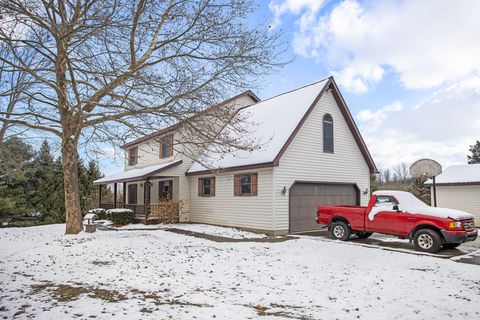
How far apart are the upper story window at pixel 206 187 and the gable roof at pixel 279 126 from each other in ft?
2.24

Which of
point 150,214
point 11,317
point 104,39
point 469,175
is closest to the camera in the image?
point 11,317

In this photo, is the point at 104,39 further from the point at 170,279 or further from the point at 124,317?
the point at 124,317

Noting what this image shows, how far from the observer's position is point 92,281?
23.9 ft

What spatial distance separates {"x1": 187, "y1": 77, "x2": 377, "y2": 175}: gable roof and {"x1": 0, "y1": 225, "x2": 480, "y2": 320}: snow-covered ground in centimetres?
498

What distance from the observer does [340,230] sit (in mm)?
13953

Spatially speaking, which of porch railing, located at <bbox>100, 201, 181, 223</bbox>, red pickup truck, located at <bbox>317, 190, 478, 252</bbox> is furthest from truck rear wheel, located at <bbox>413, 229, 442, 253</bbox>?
porch railing, located at <bbox>100, 201, 181, 223</bbox>

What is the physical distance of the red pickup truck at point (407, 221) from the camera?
11.0m

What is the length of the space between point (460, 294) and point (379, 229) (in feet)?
19.3

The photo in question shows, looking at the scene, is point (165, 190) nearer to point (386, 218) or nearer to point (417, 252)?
point (386, 218)

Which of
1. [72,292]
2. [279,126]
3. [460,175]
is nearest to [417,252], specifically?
[279,126]

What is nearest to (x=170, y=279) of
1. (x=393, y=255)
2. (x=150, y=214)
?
(x=393, y=255)

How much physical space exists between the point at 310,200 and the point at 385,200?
15.6ft

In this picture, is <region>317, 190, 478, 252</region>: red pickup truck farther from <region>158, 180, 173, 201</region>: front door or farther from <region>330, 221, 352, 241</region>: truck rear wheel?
<region>158, 180, 173, 201</region>: front door

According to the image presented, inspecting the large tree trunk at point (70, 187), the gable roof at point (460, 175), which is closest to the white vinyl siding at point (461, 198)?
the gable roof at point (460, 175)
